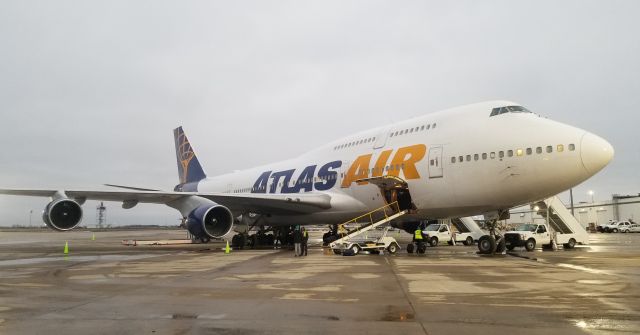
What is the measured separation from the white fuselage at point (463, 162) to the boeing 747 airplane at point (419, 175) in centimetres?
3

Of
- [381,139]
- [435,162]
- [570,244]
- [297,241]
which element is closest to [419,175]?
[435,162]

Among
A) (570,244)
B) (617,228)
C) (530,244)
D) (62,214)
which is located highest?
(62,214)

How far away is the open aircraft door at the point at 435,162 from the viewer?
630 inches

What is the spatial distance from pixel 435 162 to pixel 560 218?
10.7 m

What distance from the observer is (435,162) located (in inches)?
635

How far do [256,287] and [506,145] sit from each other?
9798mm

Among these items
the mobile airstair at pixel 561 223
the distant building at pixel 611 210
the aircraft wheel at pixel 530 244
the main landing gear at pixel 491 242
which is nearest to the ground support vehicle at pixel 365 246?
the main landing gear at pixel 491 242

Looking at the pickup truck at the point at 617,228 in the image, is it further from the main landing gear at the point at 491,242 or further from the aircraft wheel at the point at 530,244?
the main landing gear at the point at 491,242

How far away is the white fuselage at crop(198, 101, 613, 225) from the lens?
13695 mm

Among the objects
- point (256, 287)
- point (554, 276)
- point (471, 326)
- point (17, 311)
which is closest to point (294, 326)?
point (471, 326)

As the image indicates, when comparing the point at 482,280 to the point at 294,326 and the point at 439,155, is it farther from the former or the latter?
the point at 439,155

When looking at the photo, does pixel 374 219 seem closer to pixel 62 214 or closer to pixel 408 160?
pixel 408 160

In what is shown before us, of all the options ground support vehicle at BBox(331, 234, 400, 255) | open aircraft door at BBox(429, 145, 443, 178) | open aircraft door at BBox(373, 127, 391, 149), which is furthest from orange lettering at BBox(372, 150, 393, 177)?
ground support vehicle at BBox(331, 234, 400, 255)

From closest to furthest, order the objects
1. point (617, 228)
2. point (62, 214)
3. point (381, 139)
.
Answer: point (62, 214) < point (381, 139) < point (617, 228)
